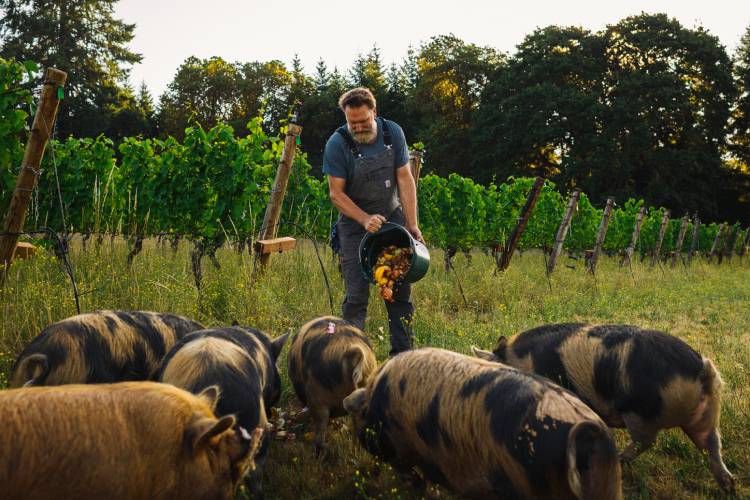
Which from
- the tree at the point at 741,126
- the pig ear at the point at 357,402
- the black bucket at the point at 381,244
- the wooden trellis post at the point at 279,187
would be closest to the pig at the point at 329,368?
the pig ear at the point at 357,402

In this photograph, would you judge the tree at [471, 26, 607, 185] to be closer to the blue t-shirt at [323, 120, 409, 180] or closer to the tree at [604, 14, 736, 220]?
the tree at [604, 14, 736, 220]

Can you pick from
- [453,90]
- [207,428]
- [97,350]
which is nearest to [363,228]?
[97,350]

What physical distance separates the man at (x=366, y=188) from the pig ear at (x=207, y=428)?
277 cm

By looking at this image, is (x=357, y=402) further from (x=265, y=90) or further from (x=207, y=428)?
(x=265, y=90)

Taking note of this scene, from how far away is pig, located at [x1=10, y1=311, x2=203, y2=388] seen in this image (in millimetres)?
2846

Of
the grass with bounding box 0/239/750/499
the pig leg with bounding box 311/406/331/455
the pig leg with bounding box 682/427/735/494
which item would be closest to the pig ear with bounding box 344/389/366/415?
the grass with bounding box 0/239/750/499

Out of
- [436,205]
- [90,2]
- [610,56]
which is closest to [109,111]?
[90,2]

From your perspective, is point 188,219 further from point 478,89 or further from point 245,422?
point 478,89

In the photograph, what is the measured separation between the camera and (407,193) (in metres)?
4.94

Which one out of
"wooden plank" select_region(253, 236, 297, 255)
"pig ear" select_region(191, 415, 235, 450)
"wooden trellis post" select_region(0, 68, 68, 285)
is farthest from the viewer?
"wooden plank" select_region(253, 236, 297, 255)

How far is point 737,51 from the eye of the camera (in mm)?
43031

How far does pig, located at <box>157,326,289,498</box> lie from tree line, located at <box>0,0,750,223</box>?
1154 inches

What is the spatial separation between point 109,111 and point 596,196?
2855 cm

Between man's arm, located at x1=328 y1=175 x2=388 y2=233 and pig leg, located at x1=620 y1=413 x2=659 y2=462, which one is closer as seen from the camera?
pig leg, located at x1=620 y1=413 x2=659 y2=462
